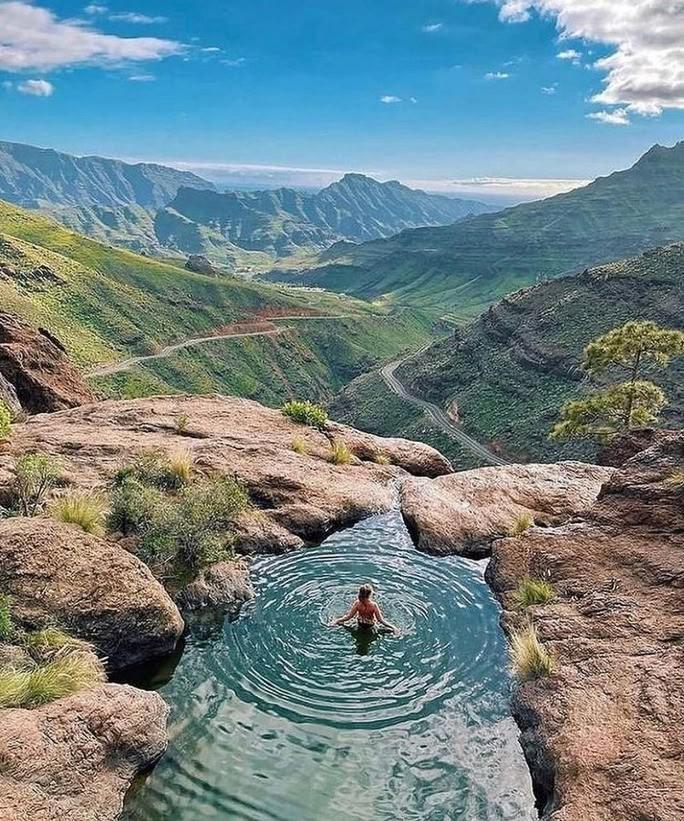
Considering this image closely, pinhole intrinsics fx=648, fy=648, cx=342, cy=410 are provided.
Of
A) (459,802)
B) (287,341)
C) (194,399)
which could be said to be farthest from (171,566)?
(287,341)

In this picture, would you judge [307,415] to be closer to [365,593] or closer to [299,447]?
[299,447]

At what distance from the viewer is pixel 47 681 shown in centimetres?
1164

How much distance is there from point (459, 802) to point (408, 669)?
385 cm

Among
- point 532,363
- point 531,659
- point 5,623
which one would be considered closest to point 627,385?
point 531,659

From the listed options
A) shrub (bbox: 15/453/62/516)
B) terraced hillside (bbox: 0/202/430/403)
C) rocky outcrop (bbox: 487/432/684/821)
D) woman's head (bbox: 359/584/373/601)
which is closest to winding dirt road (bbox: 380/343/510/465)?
terraced hillside (bbox: 0/202/430/403)

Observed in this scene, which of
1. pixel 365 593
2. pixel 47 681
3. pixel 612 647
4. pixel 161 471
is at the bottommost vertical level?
pixel 365 593

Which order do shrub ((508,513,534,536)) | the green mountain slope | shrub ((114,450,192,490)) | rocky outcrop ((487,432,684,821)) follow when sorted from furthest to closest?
the green mountain slope < shrub ((508,513,534,536)) < shrub ((114,450,192,490)) < rocky outcrop ((487,432,684,821))

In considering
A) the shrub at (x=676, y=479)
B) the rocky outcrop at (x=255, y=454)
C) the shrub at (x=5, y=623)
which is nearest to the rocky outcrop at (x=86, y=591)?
the shrub at (x=5, y=623)

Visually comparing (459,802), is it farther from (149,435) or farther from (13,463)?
(149,435)

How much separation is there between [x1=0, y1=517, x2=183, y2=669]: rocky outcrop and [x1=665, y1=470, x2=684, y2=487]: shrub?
14.7m

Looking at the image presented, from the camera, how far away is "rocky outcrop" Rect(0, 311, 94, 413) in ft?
114

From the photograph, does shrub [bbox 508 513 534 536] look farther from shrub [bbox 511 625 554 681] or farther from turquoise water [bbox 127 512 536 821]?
shrub [bbox 511 625 554 681]

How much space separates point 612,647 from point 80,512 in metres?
13.6

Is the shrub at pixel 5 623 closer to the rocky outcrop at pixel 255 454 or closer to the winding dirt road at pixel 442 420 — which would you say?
the rocky outcrop at pixel 255 454
